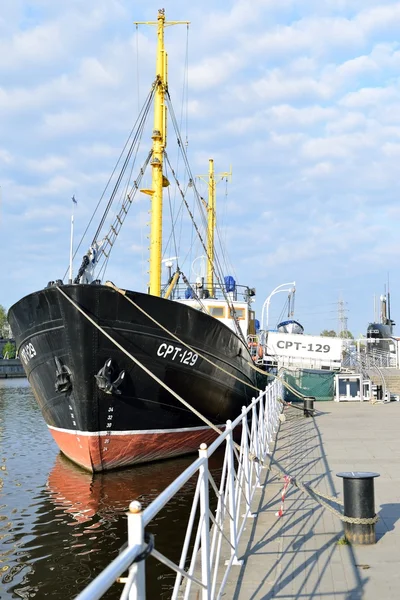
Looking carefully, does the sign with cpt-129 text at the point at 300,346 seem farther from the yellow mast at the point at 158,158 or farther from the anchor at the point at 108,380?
the anchor at the point at 108,380

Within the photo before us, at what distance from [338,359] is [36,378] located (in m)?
18.4

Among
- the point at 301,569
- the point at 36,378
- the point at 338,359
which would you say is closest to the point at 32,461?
the point at 36,378

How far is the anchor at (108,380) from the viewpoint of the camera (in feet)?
35.3

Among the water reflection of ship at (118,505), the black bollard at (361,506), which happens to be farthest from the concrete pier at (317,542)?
the water reflection of ship at (118,505)

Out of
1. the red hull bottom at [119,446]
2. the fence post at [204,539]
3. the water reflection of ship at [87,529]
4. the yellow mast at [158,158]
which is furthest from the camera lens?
the yellow mast at [158,158]

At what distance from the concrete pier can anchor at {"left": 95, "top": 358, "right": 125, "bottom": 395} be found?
3279 millimetres

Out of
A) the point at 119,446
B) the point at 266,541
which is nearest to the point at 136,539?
the point at 266,541

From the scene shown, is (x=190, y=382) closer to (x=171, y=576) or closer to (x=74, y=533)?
(x=74, y=533)

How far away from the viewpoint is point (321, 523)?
245 inches

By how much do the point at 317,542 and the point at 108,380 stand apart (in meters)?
6.05

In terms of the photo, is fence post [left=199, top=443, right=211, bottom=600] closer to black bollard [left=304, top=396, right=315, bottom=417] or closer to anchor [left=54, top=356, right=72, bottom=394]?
anchor [left=54, top=356, right=72, bottom=394]

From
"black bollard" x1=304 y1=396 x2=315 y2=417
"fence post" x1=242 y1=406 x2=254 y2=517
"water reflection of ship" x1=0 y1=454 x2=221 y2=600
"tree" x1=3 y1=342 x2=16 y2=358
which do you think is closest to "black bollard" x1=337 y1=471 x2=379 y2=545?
"fence post" x1=242 y1=406 x2=254 y2=517

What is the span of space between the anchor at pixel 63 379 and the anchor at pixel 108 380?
0.68 m

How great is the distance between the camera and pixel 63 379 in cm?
1112
